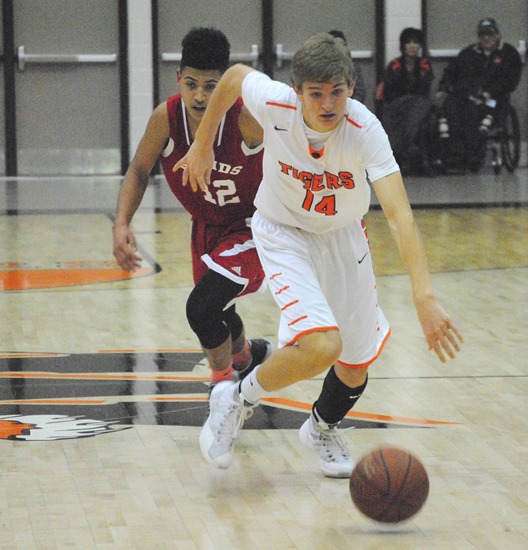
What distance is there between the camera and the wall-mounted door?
14.8 meters

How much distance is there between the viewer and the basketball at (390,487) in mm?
3400

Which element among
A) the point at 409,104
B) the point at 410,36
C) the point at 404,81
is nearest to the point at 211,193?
the point at 409,104

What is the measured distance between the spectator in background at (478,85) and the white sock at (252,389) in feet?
33.4

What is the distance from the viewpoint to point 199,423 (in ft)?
15.2

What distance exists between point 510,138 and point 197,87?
10880mm

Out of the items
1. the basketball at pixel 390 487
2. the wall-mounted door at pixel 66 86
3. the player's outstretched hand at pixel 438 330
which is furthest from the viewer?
the wall-mounted door at pixel 66 86

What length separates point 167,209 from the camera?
11734mm

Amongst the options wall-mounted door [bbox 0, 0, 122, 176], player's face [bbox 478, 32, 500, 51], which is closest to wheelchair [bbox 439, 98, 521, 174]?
player's face [bbox 478, 32, 500, 51]

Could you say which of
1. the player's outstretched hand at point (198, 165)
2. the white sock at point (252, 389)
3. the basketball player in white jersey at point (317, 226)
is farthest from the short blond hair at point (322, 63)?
the white sock at point (252, 389)

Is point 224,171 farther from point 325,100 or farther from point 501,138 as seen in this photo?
point 501,138

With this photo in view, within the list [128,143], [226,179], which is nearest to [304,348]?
[226,179]

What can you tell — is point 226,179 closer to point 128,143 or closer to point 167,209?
point 167,209

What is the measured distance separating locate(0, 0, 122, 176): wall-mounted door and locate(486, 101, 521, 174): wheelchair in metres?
4.63

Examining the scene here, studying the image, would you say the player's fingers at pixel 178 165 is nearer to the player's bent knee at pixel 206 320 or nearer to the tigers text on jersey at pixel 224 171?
the tigers text on jersey at pixel 224 171
